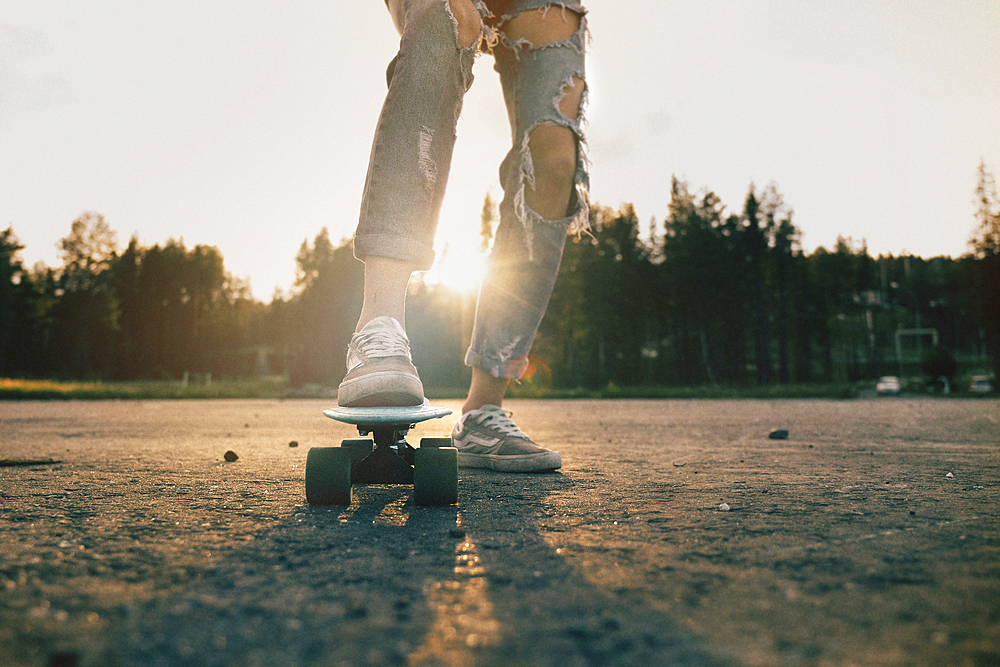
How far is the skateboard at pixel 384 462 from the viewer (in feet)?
4.42

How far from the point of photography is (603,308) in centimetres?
3438

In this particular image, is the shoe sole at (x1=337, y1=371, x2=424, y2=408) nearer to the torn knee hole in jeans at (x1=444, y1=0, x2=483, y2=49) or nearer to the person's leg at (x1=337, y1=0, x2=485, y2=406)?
the person's leg at (x1=337, y1=0, x2=485, y2=406)

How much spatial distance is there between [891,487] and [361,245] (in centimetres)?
153

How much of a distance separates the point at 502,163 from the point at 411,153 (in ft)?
2.09

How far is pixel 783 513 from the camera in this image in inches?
47.6

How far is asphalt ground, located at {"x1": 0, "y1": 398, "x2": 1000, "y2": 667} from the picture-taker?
1.84 ft

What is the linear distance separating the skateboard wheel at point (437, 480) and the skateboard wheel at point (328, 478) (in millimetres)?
159

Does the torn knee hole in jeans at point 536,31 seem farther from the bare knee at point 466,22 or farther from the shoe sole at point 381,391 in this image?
the shoe sole at point 381,391

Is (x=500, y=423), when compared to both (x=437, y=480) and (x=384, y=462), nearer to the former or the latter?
(x=384, y=462)

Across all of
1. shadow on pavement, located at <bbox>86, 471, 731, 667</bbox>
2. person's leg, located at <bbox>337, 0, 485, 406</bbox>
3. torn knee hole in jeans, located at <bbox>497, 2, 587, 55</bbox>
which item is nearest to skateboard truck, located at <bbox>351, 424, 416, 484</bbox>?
person's leg, located at <bbox>337, 0, 485, 406</bbox>

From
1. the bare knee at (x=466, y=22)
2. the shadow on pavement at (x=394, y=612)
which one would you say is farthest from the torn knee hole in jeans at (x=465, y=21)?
the shadow on pavement at (x=394, y=612)

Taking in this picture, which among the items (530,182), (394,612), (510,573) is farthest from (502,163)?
(394,612)

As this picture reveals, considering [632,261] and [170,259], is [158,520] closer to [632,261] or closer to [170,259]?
[632,261]

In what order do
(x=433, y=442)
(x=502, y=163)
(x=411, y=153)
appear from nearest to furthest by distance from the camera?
(x=433, y=442) < (x=411, y=153) < (x=502, y=163)
